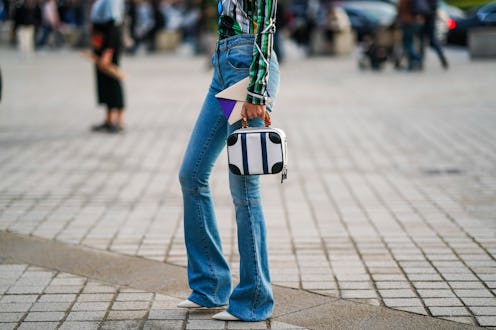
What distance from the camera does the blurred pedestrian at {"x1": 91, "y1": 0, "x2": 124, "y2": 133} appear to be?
31.5 ft

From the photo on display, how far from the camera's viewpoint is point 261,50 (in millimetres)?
3588

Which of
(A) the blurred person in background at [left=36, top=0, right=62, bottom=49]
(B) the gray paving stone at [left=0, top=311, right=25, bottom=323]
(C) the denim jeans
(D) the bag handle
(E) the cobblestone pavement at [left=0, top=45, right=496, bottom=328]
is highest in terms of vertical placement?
(D) the bag handle

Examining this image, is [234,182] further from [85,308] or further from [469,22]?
[469,22]

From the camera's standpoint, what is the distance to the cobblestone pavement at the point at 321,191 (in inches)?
184

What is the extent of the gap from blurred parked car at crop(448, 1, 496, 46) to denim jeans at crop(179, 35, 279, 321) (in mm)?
21784

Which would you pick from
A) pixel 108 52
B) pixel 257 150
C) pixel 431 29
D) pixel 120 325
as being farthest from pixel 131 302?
pixel 431 29

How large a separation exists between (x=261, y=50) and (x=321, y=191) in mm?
3508

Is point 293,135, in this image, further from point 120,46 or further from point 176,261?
point 176,261

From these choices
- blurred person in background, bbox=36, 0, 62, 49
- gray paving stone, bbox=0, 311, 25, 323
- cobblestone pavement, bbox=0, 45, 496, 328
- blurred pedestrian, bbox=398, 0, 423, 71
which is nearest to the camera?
gray paving stone, bbox=0, 311, 25, 323

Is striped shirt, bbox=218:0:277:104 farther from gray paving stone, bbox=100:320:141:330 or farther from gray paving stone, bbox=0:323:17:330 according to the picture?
gray paving stone, bbox=0:323:17:330

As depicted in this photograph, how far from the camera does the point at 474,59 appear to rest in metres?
20.5

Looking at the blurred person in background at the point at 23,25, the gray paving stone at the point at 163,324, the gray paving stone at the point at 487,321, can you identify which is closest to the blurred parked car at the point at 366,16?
the blurred person in background at the point at 23,25

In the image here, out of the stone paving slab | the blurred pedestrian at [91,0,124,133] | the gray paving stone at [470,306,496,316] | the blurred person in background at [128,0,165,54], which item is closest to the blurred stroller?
the blurred pedestrian at [91,0,124,133]

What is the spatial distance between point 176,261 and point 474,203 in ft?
8.67
